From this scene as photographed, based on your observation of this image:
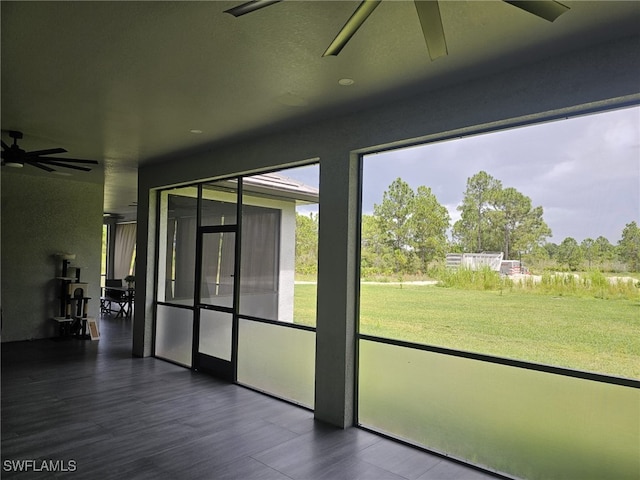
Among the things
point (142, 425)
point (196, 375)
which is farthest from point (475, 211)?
point (196, 375)

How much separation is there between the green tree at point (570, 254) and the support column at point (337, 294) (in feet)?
5.52

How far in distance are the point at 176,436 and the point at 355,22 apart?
3427mm

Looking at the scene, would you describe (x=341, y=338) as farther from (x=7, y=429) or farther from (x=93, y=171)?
(x=93, y=171)

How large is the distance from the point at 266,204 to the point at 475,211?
8.34ft

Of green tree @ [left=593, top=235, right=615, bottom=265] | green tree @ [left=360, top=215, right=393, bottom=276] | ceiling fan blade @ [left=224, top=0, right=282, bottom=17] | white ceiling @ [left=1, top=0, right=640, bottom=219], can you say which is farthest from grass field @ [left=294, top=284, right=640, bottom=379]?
ceiling fan blade @ [left=224, top=0, right=282, bottom=17]

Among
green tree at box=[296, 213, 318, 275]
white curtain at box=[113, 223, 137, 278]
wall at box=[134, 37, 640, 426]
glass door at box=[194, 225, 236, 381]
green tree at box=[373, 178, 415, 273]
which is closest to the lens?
wall at box=[134, 37, 640, 426]

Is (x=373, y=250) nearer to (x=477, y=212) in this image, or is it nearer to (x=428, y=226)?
(x=428, y=226)

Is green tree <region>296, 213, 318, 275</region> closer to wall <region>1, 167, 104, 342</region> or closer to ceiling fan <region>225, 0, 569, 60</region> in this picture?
ceiling fan <region>225, 0, 569, 60</region>

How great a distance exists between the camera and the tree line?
2.91m

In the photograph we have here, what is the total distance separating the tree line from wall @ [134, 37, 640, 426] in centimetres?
28

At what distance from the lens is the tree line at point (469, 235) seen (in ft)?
9.53

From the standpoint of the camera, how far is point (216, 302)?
5656 millimetres

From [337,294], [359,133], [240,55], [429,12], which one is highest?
[240,55]

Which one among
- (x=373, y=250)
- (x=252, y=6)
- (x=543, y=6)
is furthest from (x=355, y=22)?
(x=373, y=250)
